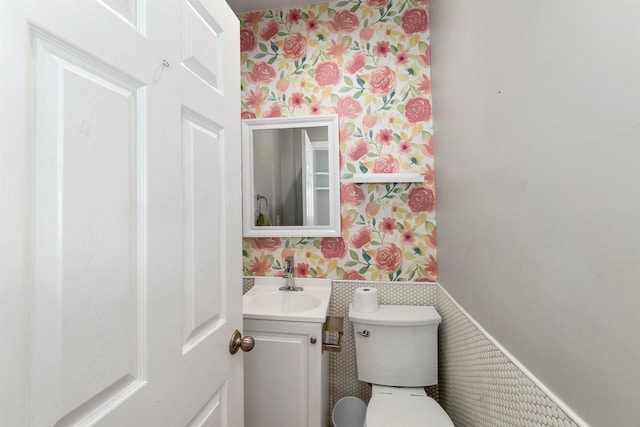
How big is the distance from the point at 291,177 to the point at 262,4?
1.05m

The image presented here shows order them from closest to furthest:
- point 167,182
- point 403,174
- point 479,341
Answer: point 167,182 → point 479,341 → point 403,174

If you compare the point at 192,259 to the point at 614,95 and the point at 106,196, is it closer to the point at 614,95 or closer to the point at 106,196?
the point at 106,196

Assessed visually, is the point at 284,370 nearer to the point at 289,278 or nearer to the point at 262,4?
the point at 289,278

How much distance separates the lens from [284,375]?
1.26 m

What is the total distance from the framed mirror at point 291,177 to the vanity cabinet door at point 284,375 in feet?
1.87

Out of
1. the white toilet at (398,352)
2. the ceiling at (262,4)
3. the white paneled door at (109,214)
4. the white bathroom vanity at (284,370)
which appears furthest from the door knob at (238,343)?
the ceiling at (262,4)

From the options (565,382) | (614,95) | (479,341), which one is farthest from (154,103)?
(479,341)

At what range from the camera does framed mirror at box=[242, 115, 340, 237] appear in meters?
1.65

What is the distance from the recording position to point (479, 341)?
1.00 metres

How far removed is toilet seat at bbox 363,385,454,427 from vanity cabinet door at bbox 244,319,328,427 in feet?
0.82

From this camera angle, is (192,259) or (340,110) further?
(340,110)

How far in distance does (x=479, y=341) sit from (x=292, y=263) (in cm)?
98

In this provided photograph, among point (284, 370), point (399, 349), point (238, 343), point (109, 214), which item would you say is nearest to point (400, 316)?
point (399, 349)

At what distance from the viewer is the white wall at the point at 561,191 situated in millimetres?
473
